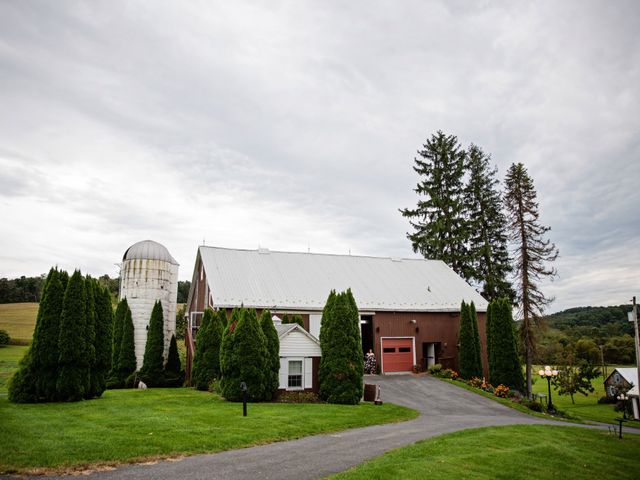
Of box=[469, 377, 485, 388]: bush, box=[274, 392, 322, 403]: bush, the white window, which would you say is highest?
the white window

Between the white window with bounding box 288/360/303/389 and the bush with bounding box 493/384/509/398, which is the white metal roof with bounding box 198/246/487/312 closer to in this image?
the white window with bounding box 288/360/303/389

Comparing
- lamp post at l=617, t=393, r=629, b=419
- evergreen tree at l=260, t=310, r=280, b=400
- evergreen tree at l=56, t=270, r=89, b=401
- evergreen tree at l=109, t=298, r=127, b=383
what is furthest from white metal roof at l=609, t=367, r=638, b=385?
evergreen tree at l=56, t=270, r=89, b=401

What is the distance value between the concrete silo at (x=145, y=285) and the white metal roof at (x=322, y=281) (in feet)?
8.44

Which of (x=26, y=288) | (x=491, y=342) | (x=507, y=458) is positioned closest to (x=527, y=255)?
(x=491, y=342)

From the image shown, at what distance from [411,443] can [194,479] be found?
564 centimetres

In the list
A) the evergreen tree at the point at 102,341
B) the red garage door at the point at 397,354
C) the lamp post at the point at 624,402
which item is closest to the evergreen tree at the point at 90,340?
the evergreen tree at the point at 102,341

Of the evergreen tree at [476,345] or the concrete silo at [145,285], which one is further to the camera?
the concrete silo at [145,285]

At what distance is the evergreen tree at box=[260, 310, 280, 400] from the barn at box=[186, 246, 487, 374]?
653 cm

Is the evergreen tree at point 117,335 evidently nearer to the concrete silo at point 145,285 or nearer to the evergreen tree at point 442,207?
the concrete silo at point 145,285

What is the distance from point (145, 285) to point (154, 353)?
4116 mm

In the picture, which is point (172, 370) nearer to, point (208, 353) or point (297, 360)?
point (208, 353)

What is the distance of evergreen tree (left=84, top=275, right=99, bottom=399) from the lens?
15295 mm

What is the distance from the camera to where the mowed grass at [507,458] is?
8.19 meters

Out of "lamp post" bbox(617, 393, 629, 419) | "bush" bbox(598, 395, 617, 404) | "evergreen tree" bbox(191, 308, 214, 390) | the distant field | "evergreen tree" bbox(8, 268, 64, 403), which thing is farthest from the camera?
the distant field
